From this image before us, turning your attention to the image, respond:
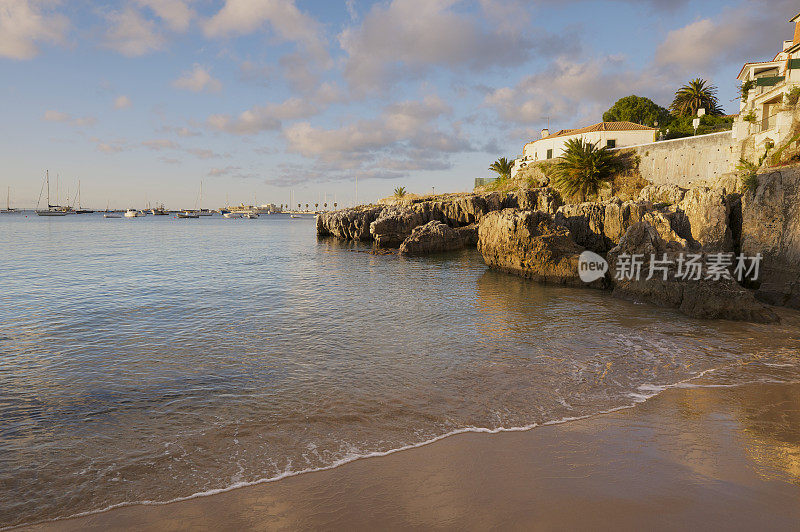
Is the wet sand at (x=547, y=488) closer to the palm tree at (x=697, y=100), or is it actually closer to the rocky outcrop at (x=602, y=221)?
the rocky outcrop at (x=602, y=221)

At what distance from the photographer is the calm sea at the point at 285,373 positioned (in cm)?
623

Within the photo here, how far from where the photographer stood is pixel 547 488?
5535 millimetres

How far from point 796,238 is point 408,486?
62.7ft

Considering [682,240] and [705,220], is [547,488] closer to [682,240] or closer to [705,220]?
[682,240]

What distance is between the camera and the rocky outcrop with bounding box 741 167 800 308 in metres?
16.7

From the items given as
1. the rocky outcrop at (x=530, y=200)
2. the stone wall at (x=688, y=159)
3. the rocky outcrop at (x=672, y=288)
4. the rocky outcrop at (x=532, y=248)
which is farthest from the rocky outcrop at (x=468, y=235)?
the rocky outcrop at (x=672, y=288)

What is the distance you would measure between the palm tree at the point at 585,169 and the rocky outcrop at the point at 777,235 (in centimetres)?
3502

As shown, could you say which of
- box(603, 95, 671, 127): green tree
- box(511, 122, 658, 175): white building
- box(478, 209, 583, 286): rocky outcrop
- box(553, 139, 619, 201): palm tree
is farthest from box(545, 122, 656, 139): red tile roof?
box(478, 209, 583, 286): rocky outcrop

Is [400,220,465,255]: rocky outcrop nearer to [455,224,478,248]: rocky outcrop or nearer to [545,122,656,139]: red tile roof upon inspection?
[455,224,478,248]: rocky outcrop

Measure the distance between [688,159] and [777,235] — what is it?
30944mm

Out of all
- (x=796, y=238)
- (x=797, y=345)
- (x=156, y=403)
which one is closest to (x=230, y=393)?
(x=156, y=403)

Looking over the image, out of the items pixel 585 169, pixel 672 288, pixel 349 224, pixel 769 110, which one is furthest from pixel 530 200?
pixel 672 288

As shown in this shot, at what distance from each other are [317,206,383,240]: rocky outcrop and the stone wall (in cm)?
3249

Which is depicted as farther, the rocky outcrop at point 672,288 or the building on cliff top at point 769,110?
the building on cliff top at point 769,110
